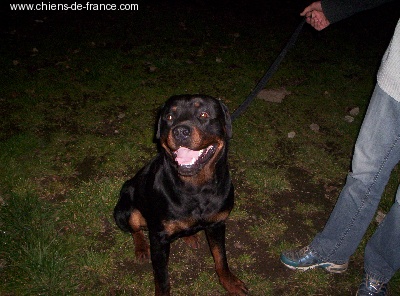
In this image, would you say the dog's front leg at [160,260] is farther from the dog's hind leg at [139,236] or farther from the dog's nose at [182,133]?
the dog's nose at [182,133]

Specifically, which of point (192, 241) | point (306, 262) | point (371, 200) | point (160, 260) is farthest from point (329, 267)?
point (160, 260)

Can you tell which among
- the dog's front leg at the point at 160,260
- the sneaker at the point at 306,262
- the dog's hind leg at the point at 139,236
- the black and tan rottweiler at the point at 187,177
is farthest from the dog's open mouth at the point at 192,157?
the sneaker at the point at 306,262

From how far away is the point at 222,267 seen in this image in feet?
9.46

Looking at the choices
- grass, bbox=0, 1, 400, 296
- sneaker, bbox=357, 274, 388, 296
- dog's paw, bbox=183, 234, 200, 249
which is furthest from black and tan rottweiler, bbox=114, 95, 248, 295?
sneaker, bbox=357, 274, 388, 296

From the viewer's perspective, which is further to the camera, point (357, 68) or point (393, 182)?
point (357, 68)

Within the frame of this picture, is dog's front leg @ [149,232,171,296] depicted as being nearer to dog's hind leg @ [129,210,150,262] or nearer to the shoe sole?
dog's hind leg @ [129,210,150,262]

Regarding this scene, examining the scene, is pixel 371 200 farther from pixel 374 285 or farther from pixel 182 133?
pixel 182 133

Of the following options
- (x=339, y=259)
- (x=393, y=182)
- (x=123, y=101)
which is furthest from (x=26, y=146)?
(x=393, y=182)

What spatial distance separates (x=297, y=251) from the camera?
122 inches

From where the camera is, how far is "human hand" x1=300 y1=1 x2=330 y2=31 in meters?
2.75

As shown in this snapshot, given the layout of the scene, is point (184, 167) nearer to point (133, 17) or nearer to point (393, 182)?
point (393, 182)

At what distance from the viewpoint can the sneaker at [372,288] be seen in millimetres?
Answer: 2816

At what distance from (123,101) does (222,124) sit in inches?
122

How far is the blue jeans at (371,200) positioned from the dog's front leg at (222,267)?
2.42ft
